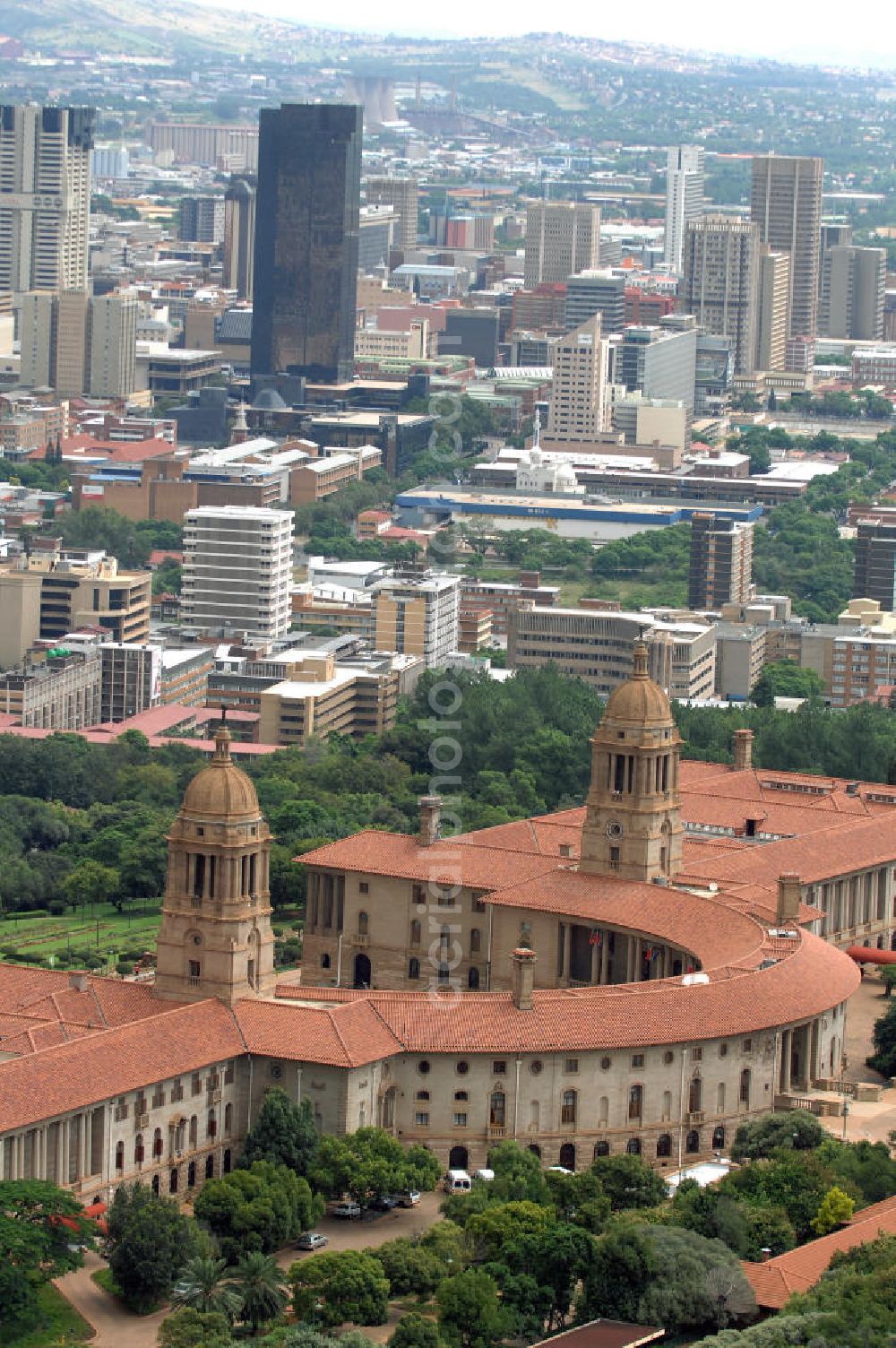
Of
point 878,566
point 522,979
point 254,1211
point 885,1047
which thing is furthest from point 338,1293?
point 878,566

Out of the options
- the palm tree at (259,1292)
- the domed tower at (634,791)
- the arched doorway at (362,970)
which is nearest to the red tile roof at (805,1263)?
the palm tree at (259,1292)

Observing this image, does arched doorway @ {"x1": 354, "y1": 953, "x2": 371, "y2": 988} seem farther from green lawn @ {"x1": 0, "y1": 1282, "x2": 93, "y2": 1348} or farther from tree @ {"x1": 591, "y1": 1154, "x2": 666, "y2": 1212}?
green lawn @ {"x1": 0, "y1": 1282, "x2": 93, "y2": 1348}

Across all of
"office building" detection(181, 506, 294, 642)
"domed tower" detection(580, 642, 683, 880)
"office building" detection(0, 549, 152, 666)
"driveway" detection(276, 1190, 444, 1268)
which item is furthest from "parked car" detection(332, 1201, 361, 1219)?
"office building" detection(181, 506, 294, 642)

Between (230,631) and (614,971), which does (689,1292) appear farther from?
(230,631)

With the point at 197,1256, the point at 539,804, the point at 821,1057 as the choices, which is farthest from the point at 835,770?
the point at 197,1256

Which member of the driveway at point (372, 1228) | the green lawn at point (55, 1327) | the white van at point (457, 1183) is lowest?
the green lawn at point (55, 1327)

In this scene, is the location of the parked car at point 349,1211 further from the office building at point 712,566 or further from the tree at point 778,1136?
the office building at point 712,566
